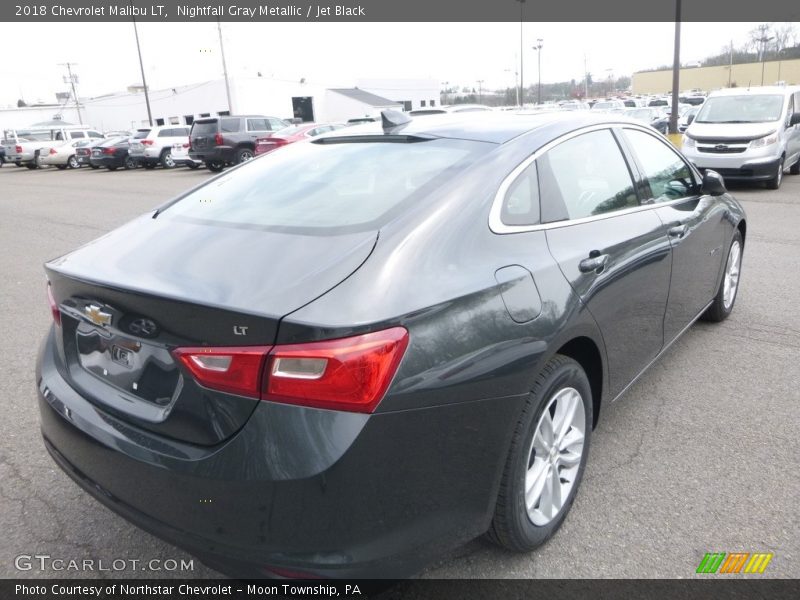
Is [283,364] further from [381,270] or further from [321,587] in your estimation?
[321,587]

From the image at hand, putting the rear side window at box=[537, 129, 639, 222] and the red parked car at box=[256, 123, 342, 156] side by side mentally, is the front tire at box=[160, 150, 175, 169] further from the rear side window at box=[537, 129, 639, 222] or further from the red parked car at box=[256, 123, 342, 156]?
the rear side window at box=[537, 129, 639, 222]

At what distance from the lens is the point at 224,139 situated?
21641 mm

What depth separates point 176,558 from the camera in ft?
8.28

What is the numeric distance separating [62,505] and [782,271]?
20.7 feet

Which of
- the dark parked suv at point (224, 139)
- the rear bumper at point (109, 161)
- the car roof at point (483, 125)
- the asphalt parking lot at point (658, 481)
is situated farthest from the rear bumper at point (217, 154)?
the car roof at point (483, 125)

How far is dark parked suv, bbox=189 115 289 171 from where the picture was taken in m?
21.7

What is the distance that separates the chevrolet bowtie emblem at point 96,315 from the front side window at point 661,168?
272 centimetres

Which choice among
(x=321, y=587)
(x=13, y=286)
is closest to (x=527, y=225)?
(x=321, y=587)

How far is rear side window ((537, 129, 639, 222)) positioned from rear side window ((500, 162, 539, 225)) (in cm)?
5

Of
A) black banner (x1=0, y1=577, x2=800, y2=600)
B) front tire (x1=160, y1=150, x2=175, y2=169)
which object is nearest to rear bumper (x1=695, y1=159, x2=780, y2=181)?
black banner (x1=0, y1=577, x2=800, y2=600)

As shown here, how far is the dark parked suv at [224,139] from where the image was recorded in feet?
71.2

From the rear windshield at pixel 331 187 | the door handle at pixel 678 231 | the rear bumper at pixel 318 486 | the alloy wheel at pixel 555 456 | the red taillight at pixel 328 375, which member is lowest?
the alloy wheel at pixel 555 456

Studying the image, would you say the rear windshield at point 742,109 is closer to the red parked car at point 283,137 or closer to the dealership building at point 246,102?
the red parked car at point 283,137

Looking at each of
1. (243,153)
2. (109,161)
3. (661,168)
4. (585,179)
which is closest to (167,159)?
(109,161)
